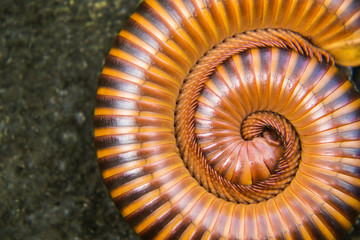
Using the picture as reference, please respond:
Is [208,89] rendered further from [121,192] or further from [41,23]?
[41,23]

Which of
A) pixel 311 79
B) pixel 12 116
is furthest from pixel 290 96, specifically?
pixel 12 116

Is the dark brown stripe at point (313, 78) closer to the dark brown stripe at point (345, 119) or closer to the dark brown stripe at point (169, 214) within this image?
the dark brown stripe at point (345, 119)

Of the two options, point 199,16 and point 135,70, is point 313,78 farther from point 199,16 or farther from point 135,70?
point 135,70

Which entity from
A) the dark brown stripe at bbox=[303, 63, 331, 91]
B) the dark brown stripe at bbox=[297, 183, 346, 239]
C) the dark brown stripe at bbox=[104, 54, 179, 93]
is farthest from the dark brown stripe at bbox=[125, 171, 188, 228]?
the dark brown stripe at bbox=[303, 63, 331, 91]

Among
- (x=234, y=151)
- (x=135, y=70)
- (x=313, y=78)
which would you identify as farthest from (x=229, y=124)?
(x=135, y=70)

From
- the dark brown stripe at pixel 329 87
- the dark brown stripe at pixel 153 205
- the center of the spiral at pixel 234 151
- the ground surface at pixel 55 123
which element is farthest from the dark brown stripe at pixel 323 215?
the ground surface at pixel 55 123

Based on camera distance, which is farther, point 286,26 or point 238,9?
point 286,26
